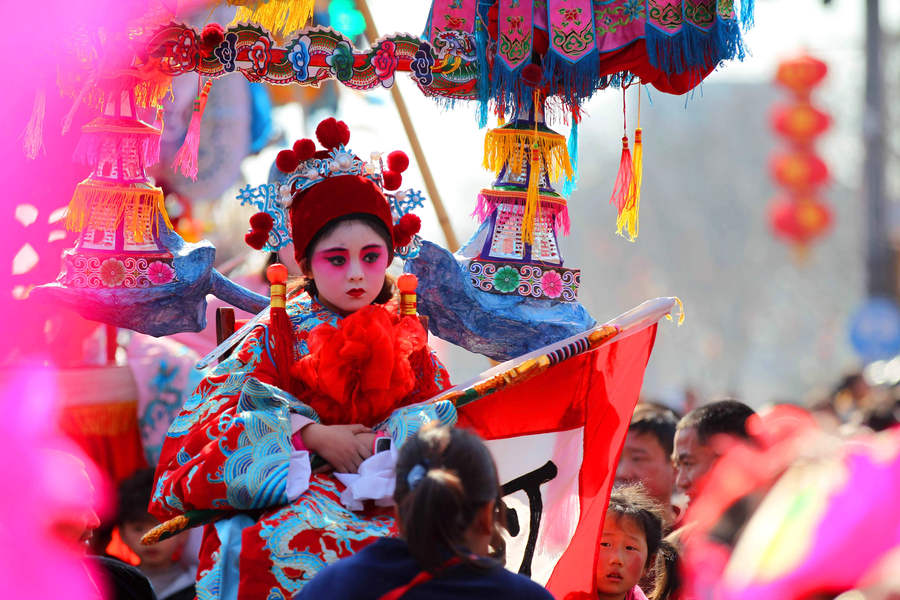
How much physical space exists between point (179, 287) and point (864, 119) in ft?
31.3

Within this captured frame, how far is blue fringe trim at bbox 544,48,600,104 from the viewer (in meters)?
3.84

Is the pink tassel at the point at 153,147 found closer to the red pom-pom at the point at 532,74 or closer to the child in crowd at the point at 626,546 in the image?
the red pom-pom at the point at 532,74

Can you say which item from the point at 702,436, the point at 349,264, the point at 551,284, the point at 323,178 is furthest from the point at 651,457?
the point at 323,178

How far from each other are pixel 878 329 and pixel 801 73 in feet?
11.1

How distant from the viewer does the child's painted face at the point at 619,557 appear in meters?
3.27

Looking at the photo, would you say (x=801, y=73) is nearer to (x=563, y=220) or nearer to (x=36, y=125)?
(x=563, y=220)

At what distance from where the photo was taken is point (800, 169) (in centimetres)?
1584

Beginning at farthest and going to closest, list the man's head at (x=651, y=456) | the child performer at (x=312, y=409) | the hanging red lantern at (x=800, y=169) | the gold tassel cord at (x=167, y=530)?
the hanging red lantern at (x=800, y=169)
the man's head at (x=651, y=456)
the gold tassel cord at (x=167, y=530)
the child performer at (x=312, y=409)

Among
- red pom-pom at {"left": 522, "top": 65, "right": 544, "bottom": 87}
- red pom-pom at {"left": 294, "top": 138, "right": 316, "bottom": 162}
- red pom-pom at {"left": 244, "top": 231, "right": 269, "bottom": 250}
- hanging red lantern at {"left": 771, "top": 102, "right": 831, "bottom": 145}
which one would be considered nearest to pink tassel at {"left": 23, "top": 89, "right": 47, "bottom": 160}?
red pom-pom at {"left": 244, "top": 231, "right": 269, "bottom": 250}

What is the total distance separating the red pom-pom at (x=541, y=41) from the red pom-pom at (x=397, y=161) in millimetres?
728

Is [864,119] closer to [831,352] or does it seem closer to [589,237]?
[831,352]

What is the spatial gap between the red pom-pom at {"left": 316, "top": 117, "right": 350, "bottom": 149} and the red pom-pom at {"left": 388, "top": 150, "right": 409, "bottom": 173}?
0.48 feet

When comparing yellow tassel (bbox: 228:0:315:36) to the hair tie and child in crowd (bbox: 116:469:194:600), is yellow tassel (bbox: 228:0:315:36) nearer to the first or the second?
child in crowd (bbox: 116:469:194:600)

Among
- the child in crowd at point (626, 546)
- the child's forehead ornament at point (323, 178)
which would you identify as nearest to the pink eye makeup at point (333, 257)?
the child's forehead ornament at point (323, 178)
